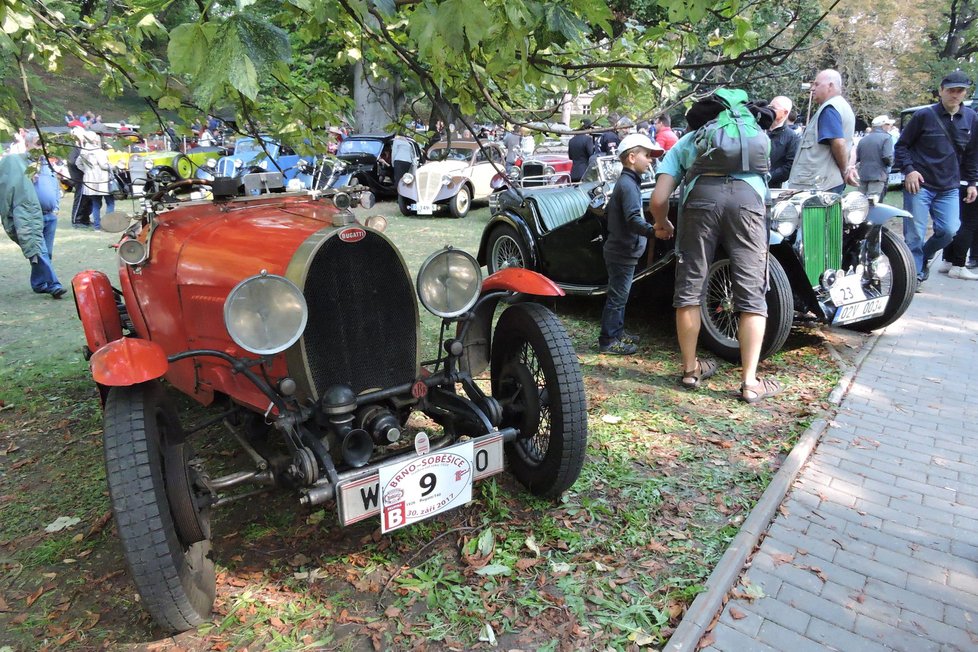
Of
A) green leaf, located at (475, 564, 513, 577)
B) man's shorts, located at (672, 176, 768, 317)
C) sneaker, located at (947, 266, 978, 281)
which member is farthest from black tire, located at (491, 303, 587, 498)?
sneaker, located at (947, 266, 978, 281)

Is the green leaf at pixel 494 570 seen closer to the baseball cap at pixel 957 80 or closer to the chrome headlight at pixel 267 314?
the chrome headlight at pixel 267 314

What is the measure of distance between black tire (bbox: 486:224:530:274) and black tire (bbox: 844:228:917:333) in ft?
10.4

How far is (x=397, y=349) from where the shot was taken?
286 cm

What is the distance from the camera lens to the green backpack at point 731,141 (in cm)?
394

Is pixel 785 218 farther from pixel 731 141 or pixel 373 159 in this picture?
pixel 373 159

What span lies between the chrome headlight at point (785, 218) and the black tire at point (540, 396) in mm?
2357

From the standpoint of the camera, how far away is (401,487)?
2.53m

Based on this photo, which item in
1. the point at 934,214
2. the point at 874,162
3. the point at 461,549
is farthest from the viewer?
the point at 874,162

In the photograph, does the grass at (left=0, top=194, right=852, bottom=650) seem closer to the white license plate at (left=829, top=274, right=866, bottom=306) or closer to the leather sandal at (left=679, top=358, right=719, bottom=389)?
the leather sandal at (left=679, top=358, right=719, bottom=389)

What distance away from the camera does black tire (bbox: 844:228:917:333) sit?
5234mm

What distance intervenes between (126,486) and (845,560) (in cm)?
287

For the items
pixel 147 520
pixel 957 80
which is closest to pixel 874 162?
pixel 957 80

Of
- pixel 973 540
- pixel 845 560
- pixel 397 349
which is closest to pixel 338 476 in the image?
pixel 397 349

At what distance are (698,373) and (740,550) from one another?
198 cm
